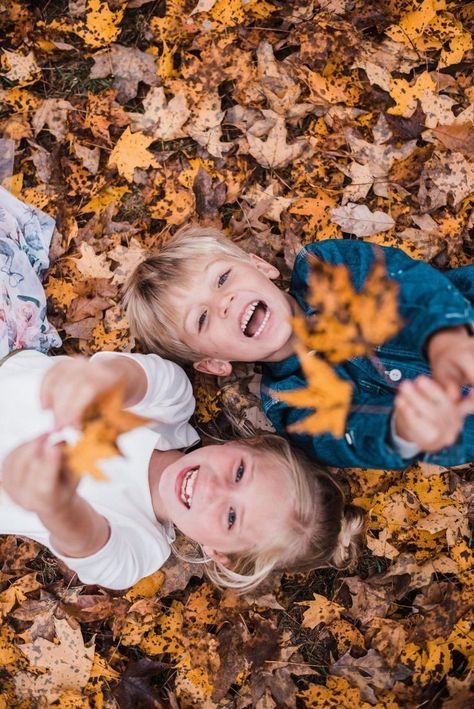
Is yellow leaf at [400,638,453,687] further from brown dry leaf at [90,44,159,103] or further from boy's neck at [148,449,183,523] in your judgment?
brown dry leaf at [90,44,159,103]

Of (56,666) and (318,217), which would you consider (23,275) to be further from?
(56,666)

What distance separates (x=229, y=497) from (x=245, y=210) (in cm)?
138

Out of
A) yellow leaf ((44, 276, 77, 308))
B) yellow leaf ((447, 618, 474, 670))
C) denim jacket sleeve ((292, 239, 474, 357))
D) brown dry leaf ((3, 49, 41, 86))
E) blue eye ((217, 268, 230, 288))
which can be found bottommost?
yellow leaf ((447, 618, 474, 670))

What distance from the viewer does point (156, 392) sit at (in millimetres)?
2270

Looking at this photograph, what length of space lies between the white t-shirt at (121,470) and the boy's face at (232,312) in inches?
9.7

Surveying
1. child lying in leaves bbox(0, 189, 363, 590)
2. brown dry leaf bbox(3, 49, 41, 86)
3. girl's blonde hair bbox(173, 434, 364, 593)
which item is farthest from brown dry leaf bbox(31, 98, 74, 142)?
girl's blonde hair bbox(173, 434, 364, 593)

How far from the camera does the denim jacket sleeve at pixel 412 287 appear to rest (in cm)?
182

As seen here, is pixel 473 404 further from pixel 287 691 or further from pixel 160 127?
pixel 160 127

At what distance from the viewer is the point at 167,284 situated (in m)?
2.24

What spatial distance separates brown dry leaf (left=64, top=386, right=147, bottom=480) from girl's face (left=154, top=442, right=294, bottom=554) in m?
0.35

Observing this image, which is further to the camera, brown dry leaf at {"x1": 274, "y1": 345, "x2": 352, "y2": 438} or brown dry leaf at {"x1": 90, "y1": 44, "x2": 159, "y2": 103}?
brown dry leaf at {"x1": 90, "y1": 44, "x2": 159, "y2": 103}

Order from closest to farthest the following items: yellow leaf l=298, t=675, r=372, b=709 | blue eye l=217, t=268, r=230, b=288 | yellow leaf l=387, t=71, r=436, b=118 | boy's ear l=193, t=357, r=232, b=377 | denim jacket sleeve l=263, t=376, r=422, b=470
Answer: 1. denim jacket sleeve l=263, t=376, r=422, b=470
2. blue eye l=217, t=268, r=230, b=288
3. boy's ear l=193, t=357, r=232, b=377
4. yellow leaf l=298, t=675, r=372, b=709
5. yellow leaf l=387, t=71, r=436, b=118

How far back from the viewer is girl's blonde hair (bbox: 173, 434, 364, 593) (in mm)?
2078

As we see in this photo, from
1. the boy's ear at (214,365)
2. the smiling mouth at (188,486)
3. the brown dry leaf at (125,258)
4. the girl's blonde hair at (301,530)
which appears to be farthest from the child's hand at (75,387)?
the brown dry leaf at (125,258)
